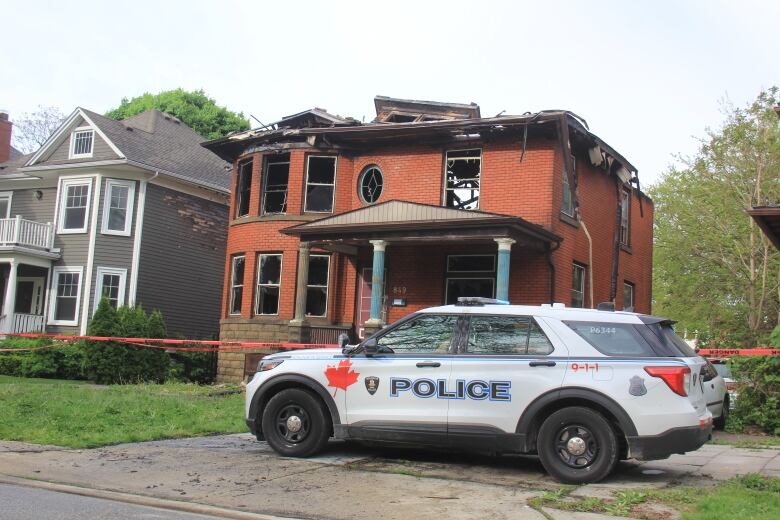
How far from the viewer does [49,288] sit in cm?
2516

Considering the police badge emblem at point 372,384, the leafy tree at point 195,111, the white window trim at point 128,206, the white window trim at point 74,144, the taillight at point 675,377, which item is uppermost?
the leafy tree at point 195,111

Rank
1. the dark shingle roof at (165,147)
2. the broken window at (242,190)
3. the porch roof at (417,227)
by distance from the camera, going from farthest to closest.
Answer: the dark shingle roof at (165,147)
the broken window at (242,190)
the porch roof at (417,227)

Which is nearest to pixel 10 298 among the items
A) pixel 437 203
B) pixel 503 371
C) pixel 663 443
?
pixel 437 203

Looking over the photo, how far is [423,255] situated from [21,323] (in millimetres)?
14087

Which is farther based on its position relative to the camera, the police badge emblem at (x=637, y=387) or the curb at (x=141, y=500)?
the police badge emblem at (x=637, y=387)

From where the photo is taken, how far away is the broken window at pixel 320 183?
20188mm

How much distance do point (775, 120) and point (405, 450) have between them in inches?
853

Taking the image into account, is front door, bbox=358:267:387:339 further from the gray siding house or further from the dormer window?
the dormer window

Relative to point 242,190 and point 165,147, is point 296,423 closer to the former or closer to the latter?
point 242,190

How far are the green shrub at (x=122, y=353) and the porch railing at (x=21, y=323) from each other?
18.5ft

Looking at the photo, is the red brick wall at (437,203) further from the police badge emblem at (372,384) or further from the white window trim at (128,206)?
the police badge emblem at (372,384)

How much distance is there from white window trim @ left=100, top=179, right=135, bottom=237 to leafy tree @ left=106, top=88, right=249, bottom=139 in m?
17.5

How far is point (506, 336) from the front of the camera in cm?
766

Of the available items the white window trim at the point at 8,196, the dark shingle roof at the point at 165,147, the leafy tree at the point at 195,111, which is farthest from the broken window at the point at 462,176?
the leafy tree at the point at 195,111
